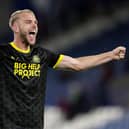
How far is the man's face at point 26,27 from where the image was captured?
17.0 ft

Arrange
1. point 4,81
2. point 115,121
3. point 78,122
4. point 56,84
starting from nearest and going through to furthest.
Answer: point 4,81 → point 115,121 → point 78,122 → point 56,84

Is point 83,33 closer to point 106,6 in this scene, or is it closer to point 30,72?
point 106,6

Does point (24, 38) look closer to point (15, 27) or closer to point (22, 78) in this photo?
point (15, 27)

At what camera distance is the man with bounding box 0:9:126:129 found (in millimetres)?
5078

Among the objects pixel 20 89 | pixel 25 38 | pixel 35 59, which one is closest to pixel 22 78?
pixel 20 89

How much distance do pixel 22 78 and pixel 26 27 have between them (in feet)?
1.37

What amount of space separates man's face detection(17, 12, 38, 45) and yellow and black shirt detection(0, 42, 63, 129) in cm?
11

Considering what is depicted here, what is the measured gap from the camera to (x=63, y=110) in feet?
38.1

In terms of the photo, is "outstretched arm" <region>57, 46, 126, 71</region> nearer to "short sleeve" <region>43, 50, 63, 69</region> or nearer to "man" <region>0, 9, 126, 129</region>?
"short sleeve" <region>43, 50, 63, 69</region>

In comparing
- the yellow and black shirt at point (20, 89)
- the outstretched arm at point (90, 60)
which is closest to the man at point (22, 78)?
the yellow and black shirt at point (20, 89)

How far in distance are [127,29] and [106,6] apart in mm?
719

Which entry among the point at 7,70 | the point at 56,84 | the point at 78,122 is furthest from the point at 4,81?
the point at 56,84

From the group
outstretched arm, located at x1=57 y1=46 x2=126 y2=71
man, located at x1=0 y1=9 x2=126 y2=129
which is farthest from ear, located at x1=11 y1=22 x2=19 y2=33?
outstretched arm, located at x1=57 y1=46 x2=126 y2=71

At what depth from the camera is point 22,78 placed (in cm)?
511
